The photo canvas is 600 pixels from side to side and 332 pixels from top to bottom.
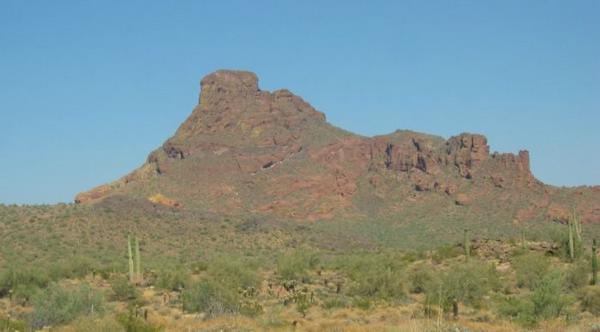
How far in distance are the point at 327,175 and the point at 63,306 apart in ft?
279

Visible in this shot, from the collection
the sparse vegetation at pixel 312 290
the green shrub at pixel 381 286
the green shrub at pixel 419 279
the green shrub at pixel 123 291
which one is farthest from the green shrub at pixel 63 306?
the green shrub at pixel 419 279

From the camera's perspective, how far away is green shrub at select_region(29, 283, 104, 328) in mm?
21672

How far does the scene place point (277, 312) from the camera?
21.1 metres

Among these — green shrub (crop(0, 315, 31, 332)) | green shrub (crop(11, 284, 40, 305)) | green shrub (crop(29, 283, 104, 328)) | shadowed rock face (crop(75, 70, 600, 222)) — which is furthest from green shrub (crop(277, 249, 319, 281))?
shadowed rock face (crop(75, 70, 600, 222))

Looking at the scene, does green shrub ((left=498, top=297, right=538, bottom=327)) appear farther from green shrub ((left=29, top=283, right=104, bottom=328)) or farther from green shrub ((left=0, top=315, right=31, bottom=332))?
green shrub ((left=0, top=315, right=31, bottom=332))

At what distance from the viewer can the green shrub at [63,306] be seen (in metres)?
21.7

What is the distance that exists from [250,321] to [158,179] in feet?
299

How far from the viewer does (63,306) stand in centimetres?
2292

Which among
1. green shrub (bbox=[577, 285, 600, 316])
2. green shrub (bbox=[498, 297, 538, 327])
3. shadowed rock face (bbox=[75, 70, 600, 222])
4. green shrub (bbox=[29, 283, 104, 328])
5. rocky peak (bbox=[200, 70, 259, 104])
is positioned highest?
rocky peak (bbox=[200, 70, 259, 104])

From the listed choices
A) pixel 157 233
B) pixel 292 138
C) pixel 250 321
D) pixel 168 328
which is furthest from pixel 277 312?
pixel 292 138

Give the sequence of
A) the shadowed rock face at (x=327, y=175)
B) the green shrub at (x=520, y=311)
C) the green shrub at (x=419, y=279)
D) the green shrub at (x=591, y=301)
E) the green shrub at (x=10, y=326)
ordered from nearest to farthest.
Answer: the green shrub at (x=10, y=326) < the green shrub at (x=520, y=311) < the green shrub at (x=591, y=301) < the green shrub at (x=419, y=279) < the shadowed rock face at (x=327, y=175)

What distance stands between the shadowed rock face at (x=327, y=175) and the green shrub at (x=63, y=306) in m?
66.3

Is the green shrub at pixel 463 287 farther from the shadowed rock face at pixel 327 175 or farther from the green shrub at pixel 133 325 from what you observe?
the shadowed rock face at pixel 327 175

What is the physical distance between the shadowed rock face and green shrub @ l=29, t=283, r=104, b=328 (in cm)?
6629
